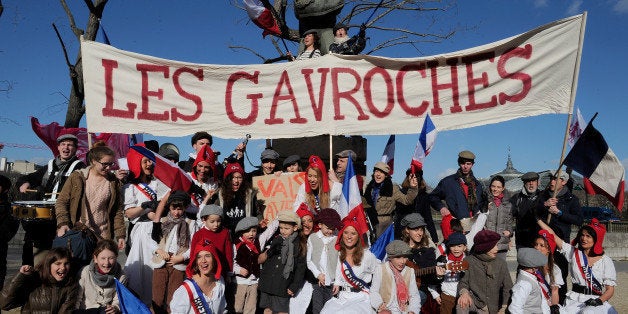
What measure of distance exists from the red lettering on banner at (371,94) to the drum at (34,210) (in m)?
3.38

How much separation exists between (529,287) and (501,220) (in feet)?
3.26

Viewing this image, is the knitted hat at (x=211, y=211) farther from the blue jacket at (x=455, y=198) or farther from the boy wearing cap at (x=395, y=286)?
the blue jacket at (x=455, y=198)

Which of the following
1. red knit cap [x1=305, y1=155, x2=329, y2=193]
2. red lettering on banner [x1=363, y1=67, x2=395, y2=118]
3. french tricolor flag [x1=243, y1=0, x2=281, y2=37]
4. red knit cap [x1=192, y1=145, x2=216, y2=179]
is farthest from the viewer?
french tricolor flag [x1=243, y1=0, x2=281, y2=37]

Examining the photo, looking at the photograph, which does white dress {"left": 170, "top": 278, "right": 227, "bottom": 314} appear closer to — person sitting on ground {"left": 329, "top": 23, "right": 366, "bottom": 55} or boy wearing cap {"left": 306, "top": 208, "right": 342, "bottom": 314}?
boy wearing cap {"left": 306, "top": 208, "right": 342, "bottom": 314}

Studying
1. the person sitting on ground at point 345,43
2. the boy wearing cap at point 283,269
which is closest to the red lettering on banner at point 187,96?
the person sitting on ground at point 345,43

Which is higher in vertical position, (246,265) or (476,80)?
(476,80)

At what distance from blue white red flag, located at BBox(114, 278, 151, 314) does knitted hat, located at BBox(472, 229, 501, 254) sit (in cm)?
297

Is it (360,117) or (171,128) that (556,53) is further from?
(171,128)

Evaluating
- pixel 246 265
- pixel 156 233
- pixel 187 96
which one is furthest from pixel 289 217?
pixel 187 96

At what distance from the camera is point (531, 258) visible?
4828 mm

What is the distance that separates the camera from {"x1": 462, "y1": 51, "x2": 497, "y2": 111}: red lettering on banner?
5.75m

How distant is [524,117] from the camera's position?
18.5ft

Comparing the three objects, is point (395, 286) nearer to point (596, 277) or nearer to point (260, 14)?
point (596, 277)

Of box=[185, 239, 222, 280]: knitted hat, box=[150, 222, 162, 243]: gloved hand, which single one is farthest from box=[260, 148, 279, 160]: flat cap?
box=[185, 239, 222, 280]: knitted hat
